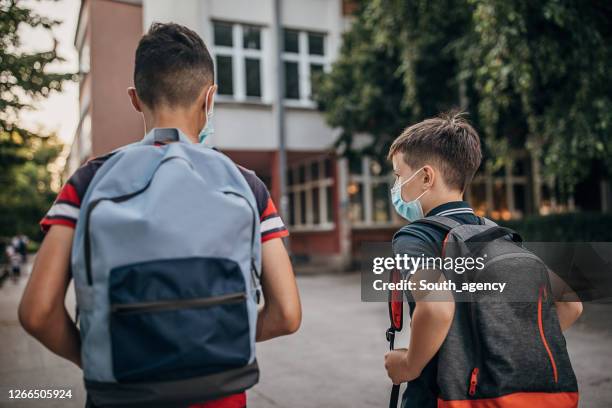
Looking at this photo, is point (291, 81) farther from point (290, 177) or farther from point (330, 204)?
point (290, 177)

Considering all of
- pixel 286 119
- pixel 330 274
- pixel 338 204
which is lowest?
pixel 330 274

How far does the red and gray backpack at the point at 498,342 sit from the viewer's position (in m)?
1.62

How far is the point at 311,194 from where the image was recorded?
818 inches

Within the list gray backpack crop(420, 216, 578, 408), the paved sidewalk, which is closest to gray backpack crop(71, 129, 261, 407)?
gray backpack crop(420, 216, 578, 408)

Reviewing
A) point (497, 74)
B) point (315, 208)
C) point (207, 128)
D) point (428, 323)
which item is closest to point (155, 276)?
point (207, 128)

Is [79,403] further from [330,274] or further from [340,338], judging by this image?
[330,274]

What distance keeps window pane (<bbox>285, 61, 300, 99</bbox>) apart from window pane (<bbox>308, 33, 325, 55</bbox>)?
0.75m

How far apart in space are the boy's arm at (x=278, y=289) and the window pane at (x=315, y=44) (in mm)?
17143

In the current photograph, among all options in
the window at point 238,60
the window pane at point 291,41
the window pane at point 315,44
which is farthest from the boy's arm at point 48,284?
the window pane at point 315,44

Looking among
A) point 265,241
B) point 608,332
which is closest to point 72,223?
point 265,241

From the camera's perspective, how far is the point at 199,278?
126 centimetres

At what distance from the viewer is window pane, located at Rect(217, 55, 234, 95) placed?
1656cm

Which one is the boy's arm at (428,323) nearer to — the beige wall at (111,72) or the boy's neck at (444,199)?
the boy's neck at (444,199)

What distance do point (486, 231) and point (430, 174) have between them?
11.5 inches
